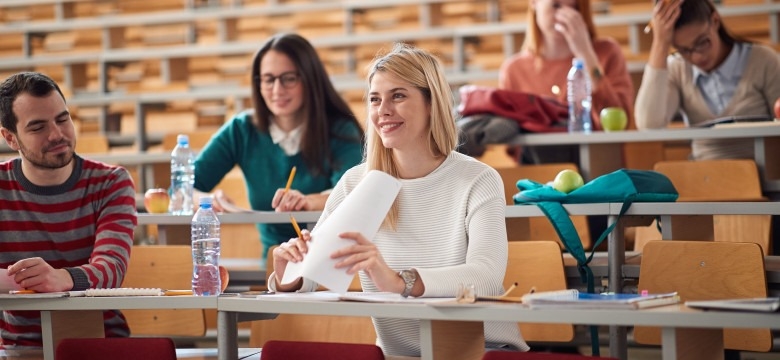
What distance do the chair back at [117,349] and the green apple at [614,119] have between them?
196 cm

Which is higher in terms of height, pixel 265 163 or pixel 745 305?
pixel 265 163

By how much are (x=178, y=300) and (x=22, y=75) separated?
858 mm

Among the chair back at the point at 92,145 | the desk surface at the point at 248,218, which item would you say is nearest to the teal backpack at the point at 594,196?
the desk surface at the point at 248,218

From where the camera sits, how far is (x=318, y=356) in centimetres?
191

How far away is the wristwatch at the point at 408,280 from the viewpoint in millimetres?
1969

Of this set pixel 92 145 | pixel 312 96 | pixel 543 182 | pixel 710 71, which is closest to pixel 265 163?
pixel 312 96

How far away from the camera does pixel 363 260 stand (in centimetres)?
190

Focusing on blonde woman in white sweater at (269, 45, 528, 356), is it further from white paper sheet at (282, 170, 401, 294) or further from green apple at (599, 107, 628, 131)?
green apple at (599, 107, 628, 131)

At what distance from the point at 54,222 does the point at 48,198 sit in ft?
0.20

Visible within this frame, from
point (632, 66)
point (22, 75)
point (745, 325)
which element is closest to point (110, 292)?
point (22, 75)

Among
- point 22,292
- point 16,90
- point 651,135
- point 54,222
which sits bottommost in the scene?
point 22,292

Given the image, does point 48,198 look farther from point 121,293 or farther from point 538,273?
point 538,273

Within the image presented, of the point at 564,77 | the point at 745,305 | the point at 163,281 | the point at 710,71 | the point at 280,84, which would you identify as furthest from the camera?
the point at 564,77

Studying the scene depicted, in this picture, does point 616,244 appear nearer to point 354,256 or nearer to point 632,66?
point 354,256
